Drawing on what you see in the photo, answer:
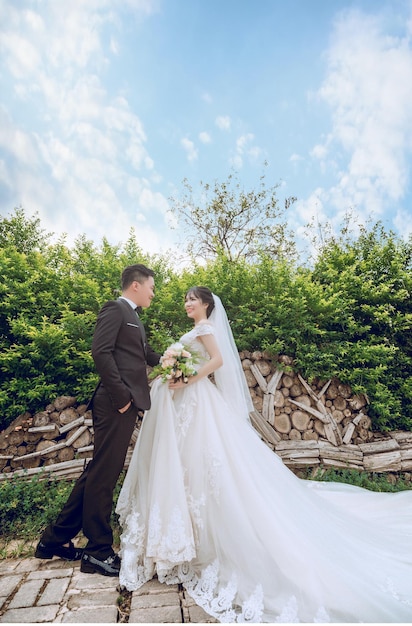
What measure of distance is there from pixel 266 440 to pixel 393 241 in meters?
4.04

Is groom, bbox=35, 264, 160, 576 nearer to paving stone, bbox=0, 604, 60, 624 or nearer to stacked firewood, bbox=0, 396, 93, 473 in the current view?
paving stone, bbox=0, 604, 60, 624

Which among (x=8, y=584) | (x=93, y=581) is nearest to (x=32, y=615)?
(x=93, y=581)

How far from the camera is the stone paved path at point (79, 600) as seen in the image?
7.75 feet

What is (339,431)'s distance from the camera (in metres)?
5.39

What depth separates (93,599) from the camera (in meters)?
2.56

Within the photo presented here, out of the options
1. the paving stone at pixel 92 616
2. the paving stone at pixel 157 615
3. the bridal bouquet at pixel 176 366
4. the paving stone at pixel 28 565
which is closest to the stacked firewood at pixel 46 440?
the paving stone at pixel 28 565

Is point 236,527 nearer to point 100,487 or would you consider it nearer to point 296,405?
point 100,487

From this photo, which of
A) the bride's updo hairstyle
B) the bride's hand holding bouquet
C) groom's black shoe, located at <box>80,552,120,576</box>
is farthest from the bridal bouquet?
groom's black shoe, located at <box>80,552,120,576</box>

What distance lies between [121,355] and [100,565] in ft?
5.33

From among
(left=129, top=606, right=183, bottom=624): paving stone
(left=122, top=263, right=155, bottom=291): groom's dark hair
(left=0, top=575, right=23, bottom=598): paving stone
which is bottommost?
(left=129, top=606, right=183, bottom=624): paving stone

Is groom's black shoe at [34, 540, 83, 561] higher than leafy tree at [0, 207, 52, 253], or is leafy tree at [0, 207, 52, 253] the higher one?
leafy tree at [0, 207, 52, 253]

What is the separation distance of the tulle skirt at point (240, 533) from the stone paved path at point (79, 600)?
0.10 m

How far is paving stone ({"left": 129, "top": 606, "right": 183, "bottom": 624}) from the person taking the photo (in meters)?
2.31

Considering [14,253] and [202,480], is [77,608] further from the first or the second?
[14,253]
